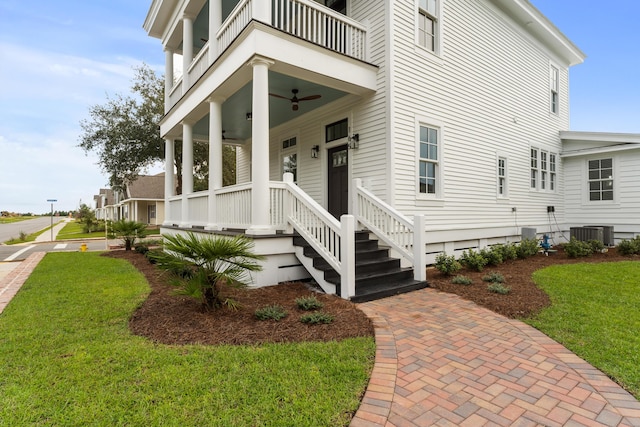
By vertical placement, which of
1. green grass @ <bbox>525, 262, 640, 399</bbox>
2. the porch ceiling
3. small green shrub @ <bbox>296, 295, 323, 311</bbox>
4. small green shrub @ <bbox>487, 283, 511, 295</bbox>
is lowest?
green grass @ <bbox>525, 262, 640, 399</bbox>

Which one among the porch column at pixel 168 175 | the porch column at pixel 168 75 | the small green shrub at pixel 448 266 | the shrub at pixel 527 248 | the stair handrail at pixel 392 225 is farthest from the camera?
the porch column at pixel 168 75

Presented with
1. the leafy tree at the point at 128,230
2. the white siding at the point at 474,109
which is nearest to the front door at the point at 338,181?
the white siding at the point at 474,109

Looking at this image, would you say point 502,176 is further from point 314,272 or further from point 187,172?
point 187,172

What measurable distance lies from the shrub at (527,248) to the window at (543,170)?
282cm

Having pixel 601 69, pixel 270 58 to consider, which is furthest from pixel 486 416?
pixel 601 69

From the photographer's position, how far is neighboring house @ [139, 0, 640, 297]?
575cm

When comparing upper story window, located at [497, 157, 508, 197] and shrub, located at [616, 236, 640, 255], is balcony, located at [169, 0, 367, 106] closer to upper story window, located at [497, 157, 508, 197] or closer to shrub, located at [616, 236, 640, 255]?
upper story window, located at [497, 157, 508, 197]

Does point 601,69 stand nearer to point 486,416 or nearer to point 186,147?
point 186,147

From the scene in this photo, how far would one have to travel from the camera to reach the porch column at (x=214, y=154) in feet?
23.9

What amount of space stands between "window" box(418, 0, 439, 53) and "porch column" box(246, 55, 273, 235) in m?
4.32

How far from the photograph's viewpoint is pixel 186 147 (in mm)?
9539

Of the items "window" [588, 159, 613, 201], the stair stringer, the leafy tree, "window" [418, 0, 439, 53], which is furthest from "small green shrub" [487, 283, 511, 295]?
the leafy tree

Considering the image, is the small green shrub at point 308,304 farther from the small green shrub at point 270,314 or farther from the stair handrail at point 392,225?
the stair handrail at point 392,225

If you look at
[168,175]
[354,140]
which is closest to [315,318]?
[354,140]
